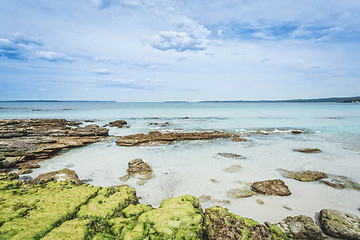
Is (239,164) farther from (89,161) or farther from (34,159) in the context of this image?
(34,159)

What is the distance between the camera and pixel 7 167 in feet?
35.7

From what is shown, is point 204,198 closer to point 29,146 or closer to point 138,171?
point 138,171

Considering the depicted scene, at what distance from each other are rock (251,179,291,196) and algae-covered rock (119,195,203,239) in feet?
13.9

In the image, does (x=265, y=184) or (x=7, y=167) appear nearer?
→ (x=265, y=184)

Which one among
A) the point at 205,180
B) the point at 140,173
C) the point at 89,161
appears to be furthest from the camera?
the point at 89,161

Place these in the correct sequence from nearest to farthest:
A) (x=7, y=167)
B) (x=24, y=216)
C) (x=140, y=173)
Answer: (x=24, y=216), (x=140, y=173), (x=7, y=167)

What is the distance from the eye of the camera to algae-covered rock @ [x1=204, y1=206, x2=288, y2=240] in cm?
415

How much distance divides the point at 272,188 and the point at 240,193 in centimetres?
146

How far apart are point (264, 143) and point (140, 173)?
12907 millimetres

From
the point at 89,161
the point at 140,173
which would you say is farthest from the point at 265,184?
the point at 89,161

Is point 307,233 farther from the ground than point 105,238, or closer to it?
closer to it

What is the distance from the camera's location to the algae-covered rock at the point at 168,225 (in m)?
4.09

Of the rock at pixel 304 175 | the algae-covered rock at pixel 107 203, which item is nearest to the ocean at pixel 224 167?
the rock at pixel 304 175

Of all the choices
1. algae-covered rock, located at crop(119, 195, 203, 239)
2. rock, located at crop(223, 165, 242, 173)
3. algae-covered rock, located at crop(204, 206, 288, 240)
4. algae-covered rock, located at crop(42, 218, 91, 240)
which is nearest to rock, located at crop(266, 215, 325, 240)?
algae-covered rock, located at crop(204, 206, 288, 240)
